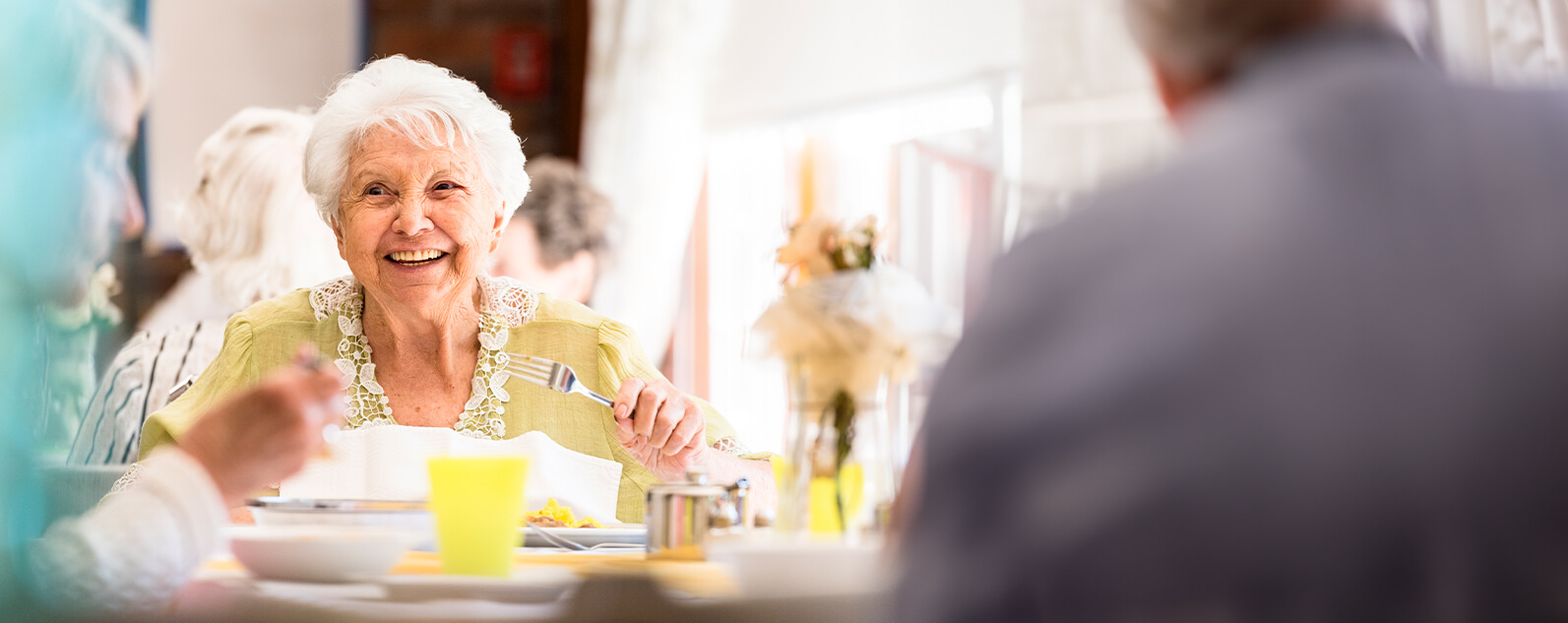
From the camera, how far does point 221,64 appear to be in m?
4.07

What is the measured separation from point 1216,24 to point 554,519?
887 mm

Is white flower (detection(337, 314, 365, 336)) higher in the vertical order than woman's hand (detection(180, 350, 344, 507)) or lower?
higher

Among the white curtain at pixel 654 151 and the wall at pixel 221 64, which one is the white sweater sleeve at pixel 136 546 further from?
the wall at pixel 221 64

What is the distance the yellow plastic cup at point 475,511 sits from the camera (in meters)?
1.00

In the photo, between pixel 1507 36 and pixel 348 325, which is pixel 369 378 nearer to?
pixel 348 325

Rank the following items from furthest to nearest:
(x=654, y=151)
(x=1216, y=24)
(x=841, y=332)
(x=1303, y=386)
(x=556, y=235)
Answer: (x=654, y=151) → (x=556, y=235) → (x=841, y=332) → (x=1216, y=24) → (x=1303, y=386)

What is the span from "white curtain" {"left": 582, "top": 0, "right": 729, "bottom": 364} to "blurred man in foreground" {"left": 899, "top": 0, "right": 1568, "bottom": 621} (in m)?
3.23

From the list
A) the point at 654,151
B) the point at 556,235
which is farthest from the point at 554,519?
the point at 654,151

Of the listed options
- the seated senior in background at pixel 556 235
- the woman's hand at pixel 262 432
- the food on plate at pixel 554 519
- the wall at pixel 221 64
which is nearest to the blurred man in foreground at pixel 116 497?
the woman's hand at pixel 262 432

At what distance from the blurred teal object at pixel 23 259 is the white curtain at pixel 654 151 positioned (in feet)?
8.30

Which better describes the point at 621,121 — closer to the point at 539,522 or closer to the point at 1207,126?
the point at 539,522

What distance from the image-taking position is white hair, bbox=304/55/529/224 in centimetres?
183

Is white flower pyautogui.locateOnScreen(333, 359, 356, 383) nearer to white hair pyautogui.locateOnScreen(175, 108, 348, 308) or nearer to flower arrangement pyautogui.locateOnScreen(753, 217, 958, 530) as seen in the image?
white hair pyautogui.locateOnScreen(175, 108, 348, 308)

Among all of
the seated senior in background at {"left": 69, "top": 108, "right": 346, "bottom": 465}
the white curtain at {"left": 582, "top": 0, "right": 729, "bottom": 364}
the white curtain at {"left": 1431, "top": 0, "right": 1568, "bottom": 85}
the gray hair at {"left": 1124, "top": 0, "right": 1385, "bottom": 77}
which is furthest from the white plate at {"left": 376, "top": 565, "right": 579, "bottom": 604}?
the white curtain at {"left": 582, "top": 0, "right": 729, "bottom": 364}
